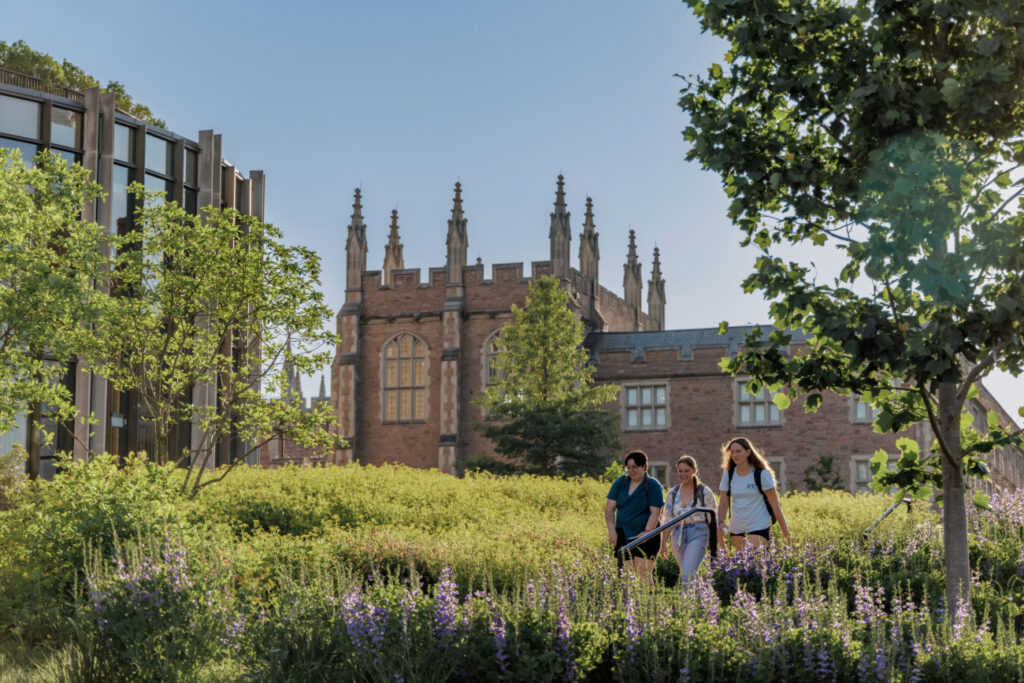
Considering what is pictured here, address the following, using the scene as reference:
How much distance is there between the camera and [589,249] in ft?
136

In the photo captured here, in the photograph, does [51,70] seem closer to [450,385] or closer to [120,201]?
[120,201]

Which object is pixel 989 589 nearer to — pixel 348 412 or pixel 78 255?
pixel 78 255

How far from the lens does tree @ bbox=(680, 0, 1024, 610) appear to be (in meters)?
6.30

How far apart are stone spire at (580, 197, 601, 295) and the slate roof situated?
264 cm

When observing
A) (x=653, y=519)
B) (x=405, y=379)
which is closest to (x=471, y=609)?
(x=653, y=519)

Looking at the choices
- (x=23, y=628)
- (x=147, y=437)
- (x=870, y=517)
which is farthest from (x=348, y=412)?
(x=23, y=628)

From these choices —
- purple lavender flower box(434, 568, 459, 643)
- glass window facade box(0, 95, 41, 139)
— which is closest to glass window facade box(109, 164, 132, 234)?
glass window facade box(0, 95, 41, 139)

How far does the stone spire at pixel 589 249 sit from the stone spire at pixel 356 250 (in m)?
8.15

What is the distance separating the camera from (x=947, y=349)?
6176 millimetres

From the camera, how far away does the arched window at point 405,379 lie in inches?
1560

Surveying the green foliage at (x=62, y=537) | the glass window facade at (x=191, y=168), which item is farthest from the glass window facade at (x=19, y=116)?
the green foliage at (x=62, y=537)

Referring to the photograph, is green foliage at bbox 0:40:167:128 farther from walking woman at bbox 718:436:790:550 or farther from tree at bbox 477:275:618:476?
walking woman at bbox 718:436:790:550

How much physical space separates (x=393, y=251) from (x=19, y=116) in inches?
636

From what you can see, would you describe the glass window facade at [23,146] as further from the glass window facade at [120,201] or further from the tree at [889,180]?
the tree at [889,180]
